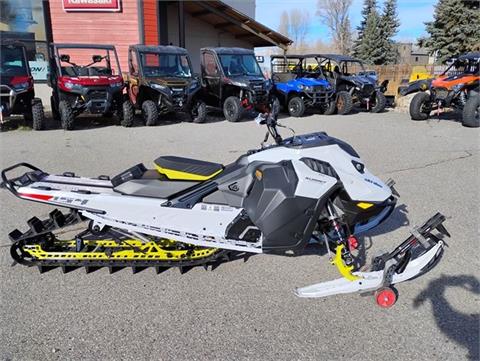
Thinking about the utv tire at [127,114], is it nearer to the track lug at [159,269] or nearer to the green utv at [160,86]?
the green utv at [160,86]

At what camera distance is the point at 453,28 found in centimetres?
2622

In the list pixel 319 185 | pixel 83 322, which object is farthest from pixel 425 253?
pixel 83 322

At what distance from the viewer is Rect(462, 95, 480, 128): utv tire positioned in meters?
10.6

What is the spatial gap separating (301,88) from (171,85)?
4.29m

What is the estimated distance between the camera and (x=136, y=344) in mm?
2512

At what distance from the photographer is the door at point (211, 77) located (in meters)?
12.4

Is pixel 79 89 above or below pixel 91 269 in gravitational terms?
above

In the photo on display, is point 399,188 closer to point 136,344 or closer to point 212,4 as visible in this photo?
point 136,344

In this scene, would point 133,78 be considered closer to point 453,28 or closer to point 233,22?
point 233,22

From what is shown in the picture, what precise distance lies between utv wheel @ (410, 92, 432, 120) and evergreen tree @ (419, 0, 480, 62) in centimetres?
1554

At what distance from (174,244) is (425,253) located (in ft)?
6.57

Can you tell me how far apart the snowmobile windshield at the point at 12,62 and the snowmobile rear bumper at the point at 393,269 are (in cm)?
1000

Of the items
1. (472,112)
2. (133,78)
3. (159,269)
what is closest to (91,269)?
(159,269)

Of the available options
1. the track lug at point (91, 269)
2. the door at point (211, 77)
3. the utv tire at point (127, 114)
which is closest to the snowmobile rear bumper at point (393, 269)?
the track lug at point (91, 269)
